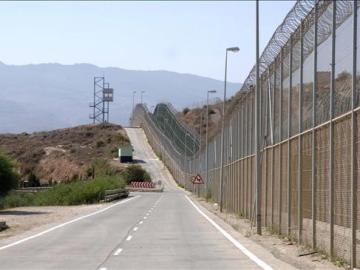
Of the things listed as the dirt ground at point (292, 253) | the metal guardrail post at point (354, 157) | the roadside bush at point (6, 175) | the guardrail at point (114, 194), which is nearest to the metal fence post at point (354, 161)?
the metal guardrail post at point (354, 157)

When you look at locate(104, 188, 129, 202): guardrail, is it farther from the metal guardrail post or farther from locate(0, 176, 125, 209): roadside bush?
the metal guardrail post

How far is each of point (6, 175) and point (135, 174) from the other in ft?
260

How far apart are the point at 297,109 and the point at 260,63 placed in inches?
335

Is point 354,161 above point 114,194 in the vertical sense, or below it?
above

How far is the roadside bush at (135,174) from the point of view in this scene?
13138 centimetres

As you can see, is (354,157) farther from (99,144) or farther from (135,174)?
(99,144)

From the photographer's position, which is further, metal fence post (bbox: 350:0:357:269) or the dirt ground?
the dirt ground

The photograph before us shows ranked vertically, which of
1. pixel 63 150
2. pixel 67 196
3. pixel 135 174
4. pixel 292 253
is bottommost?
pixel 292 253

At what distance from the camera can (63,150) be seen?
6762 inches

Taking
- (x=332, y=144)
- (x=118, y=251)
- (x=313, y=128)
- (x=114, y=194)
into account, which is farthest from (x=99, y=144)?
(x=332, y=144)

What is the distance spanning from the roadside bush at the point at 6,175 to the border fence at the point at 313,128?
78.0 ft

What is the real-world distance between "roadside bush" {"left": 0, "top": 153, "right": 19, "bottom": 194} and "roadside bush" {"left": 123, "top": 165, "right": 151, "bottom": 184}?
75.4 meters

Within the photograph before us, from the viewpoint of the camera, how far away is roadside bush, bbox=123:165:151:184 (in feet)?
431

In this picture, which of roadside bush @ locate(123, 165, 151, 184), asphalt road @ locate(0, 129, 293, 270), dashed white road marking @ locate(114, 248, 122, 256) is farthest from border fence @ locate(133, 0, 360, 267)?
roadside bush @ locate(123, 165, 151, 184)
